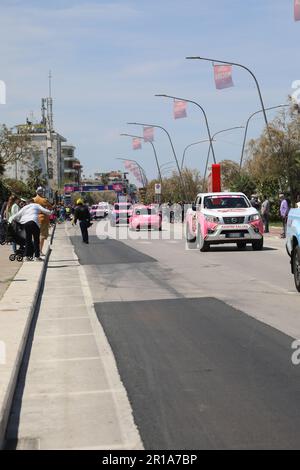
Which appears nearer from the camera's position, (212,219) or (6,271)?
(6,271)

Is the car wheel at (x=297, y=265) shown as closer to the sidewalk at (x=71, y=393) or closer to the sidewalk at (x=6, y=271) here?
the sidewalk at (x=71, y=393)

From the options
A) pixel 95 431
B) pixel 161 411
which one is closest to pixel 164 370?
pixel 161 411

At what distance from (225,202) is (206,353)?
17.1m

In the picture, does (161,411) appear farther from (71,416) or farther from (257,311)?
(257,311)

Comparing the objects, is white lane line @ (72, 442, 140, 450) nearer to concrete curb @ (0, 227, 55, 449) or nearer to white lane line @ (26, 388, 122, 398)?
concrete curb @ (0, 227, 55, 449)

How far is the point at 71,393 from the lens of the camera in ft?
22.5

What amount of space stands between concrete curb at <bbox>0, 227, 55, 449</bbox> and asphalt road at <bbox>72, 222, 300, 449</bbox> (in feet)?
3.13

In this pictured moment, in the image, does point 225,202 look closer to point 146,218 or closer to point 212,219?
point 212,219

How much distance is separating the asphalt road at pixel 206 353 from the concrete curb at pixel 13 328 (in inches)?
37.6

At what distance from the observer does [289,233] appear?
13.9 m

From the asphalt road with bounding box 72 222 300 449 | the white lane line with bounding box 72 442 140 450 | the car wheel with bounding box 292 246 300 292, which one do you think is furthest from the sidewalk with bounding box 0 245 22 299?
the white lane line with bounding box 72 442 140 450

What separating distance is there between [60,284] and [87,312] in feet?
14.1

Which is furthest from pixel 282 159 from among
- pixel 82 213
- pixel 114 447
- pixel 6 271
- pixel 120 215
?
pixel 114 447

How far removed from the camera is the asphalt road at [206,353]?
224 inches
